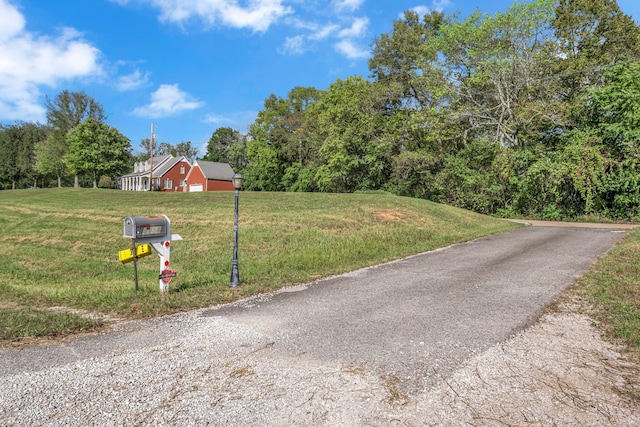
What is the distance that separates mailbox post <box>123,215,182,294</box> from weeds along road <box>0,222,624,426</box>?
4.07ft

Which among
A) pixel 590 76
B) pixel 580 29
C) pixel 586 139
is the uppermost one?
pixel 580 29

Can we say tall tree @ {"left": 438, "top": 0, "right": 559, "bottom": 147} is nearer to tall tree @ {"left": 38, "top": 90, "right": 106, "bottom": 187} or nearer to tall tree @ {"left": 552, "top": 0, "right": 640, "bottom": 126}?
tall tree @ {"left": 552, "top": 0, "right": 640, "bottom": 126}

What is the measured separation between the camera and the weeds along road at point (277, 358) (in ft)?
8.89

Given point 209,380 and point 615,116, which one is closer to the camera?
point 209,380

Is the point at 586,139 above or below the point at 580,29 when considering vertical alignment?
below

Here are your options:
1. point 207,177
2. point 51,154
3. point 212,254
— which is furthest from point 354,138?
point 51,154

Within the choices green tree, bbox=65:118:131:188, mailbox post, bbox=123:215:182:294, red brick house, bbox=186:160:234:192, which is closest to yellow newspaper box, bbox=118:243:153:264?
mailbox post, bbox=123:215:182:294

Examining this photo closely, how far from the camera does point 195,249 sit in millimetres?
11125

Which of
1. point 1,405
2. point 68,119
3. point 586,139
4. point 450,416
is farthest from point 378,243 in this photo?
point 68,119

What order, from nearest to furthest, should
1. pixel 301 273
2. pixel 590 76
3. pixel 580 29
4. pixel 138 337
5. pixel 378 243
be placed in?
pixel 138 337
pixel 301 273
pixel 378 243
pixel 590 76
pixel 580 29

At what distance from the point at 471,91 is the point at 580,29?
7.71 m

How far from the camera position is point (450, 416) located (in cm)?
262

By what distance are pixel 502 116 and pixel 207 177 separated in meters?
38.7

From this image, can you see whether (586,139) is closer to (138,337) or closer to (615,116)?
(615,116)
